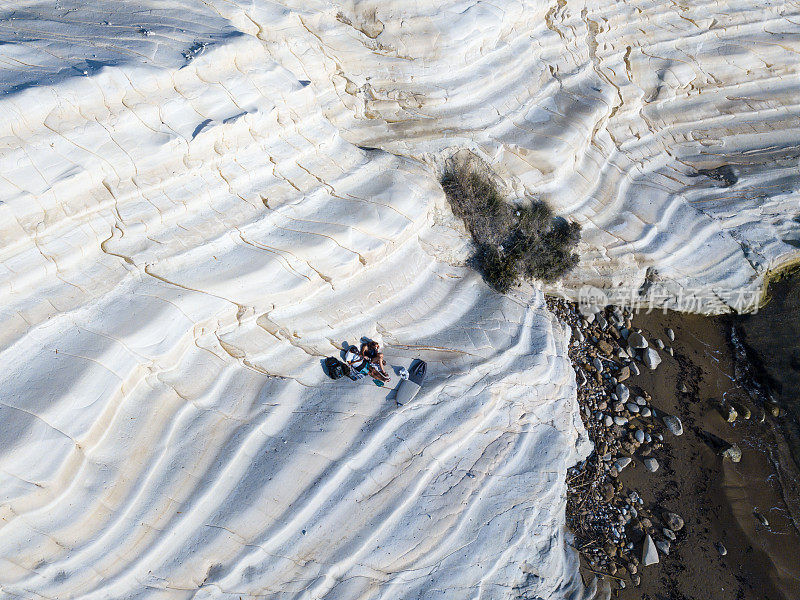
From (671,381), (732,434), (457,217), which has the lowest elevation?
(732,434)

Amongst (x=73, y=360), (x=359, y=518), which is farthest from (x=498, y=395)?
(x=73, y=360)

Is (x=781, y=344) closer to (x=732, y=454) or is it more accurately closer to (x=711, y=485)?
(x=732, y=454)

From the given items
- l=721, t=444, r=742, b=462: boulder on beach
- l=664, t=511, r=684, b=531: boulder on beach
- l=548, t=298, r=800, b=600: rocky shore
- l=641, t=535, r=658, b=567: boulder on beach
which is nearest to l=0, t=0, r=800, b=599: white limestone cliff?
l=548, t=298, r=800, b=600: rocky shore

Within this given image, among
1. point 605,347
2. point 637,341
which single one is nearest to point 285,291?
point 605,347

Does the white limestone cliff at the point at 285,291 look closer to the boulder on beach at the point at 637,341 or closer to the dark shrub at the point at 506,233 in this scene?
the dark shrub at the point at 506,233

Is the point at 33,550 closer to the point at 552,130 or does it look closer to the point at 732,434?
the point at 552,130

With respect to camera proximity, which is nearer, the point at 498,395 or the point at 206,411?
the point at 206,411

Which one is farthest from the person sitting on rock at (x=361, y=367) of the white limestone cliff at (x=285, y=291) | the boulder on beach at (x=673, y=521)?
the boulder on beach at (x=673, y=521)
